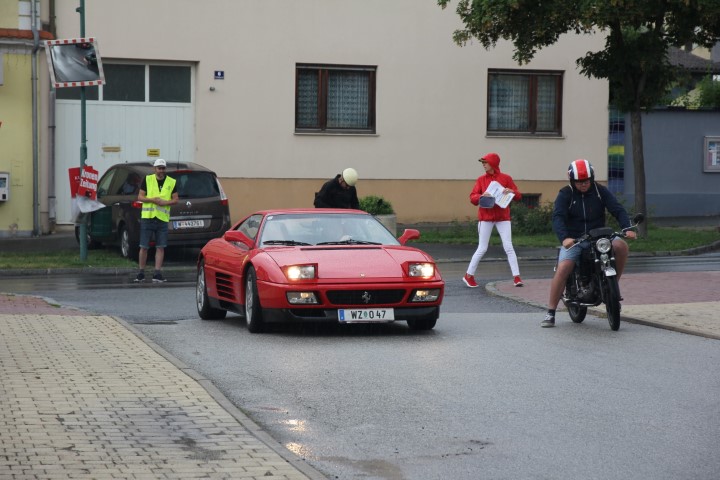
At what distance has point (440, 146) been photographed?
1264 inches

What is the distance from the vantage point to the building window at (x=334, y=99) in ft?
103

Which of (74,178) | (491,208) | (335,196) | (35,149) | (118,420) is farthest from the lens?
(35,149)

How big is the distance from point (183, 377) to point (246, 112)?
21.0 metres

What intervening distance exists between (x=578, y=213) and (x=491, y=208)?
5.33m

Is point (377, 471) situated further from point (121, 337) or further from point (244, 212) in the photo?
point (244, 212)

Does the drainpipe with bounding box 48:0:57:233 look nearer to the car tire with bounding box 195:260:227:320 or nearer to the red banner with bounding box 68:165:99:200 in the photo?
the red banner with bounding box 68:165:99:200

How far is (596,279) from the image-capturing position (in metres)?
13.6

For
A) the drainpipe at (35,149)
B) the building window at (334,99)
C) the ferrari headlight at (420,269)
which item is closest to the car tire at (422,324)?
the ferrari headlight at (420,269)

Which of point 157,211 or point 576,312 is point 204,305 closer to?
point 576,312

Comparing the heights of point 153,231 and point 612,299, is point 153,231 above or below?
above

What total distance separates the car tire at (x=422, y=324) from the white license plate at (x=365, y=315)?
64cm

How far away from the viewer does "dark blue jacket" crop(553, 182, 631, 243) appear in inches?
539

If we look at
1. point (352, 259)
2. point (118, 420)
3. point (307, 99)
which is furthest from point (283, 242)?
point (307, 99)

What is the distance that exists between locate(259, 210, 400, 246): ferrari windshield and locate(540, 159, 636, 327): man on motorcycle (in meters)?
1.69
